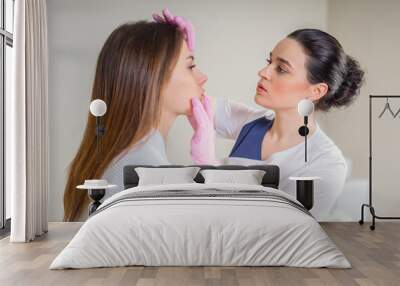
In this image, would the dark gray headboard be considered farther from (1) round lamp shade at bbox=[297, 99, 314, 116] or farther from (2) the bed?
(2) the bed

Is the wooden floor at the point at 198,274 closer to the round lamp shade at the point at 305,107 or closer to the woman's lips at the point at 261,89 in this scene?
the round lamp shade at the point at 305,107

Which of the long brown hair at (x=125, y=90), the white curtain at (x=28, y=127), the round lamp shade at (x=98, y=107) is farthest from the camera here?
the long brown hair at (x=125, y=90)

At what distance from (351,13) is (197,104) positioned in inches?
90.9

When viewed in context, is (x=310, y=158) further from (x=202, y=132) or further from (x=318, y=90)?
(x=202, y=132)

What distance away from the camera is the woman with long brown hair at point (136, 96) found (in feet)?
25.0

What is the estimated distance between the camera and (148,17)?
7766 mm

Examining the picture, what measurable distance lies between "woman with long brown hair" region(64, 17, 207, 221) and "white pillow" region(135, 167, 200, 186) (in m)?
0.40

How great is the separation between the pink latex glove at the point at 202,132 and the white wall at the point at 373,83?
58.4 inches

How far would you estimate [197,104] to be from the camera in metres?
7.74

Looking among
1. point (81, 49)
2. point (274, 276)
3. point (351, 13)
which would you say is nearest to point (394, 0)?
point (351, 13)

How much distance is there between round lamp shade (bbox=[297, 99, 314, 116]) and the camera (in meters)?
7.37

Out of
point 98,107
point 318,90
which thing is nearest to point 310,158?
point 318,90

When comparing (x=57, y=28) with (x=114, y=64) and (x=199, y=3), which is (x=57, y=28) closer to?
(x=114, y=64)

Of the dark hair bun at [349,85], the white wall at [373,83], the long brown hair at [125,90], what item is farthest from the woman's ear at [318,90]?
the long brown hair at [125,90]
